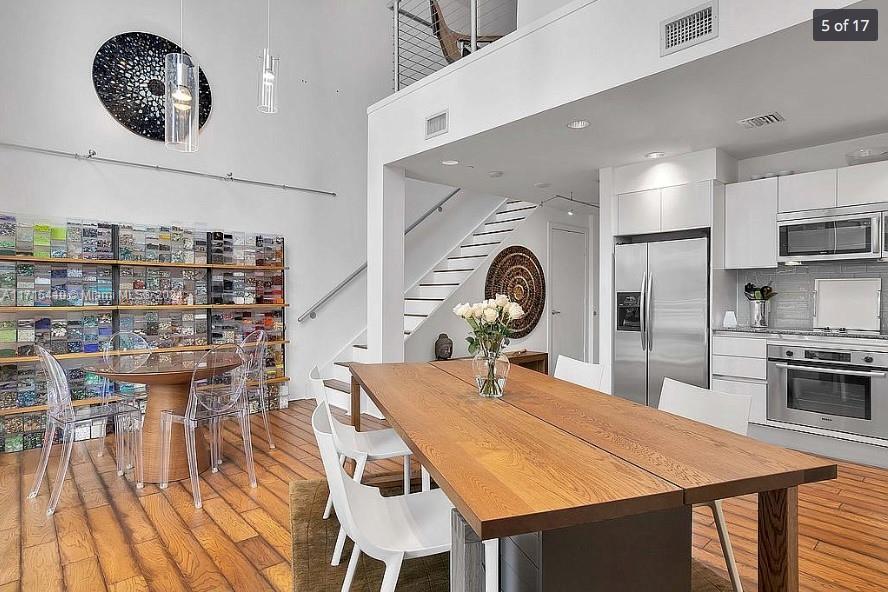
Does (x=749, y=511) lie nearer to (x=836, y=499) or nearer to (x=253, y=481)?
(x=836, y=499)

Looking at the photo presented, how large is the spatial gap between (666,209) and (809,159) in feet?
3.91

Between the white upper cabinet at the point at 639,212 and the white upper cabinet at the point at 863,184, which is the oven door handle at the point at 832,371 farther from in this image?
the white upper cabinet at the point at 639,212

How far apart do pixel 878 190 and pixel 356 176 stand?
195 inches

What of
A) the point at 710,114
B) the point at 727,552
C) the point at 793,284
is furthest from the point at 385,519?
the point at 793,284

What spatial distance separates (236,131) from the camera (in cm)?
542

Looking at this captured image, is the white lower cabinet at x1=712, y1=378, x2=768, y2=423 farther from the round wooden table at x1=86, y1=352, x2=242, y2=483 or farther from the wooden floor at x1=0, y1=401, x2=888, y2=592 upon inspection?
the round wooden table at x1=86, y1=352, x2=242, y2=483

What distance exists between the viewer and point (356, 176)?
6.32 m

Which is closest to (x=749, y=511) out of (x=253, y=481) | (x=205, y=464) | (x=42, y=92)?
(x=253, y=481)

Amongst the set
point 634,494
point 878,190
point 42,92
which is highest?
point 42,92

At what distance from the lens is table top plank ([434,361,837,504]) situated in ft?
4.28

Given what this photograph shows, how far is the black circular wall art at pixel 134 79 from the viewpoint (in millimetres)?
4645

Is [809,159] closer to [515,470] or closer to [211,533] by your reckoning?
[515,470]

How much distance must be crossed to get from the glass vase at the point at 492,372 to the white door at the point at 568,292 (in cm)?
516

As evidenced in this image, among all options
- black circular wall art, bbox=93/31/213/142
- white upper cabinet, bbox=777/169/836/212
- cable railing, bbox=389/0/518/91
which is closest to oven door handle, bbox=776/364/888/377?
white upper cabinet, bbox=777/169/836/212
